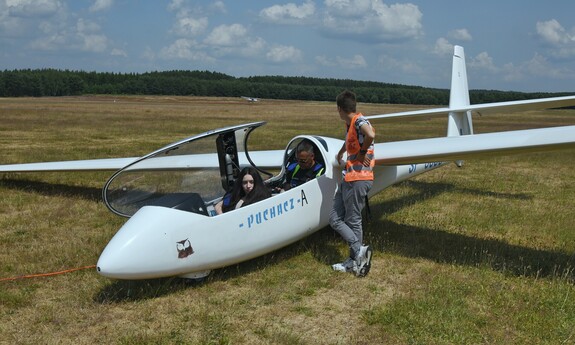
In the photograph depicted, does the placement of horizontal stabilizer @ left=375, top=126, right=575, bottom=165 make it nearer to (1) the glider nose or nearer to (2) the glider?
(2) the glider

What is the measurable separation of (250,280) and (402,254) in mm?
2047

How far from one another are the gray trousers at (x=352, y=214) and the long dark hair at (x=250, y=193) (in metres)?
0.83

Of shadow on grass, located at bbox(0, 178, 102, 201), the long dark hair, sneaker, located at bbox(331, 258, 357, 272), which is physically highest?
the long dark hair

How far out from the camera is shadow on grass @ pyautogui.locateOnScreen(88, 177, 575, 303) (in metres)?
5.06

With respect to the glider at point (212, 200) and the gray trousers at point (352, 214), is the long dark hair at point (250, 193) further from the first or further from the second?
the gray trousers at point (352, 214)

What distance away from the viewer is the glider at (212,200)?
15.3ft

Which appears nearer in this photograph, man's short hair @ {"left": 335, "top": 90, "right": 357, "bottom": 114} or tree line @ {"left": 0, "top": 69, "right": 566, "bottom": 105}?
man's short hair @ {"left": 335, "top": 90, "right": 357, "bottom": 114}

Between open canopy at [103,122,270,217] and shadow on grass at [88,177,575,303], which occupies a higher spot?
open canopy at [103,122,270,217]

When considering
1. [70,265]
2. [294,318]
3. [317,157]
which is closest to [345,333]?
[294,318]

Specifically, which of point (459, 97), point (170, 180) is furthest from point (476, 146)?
point (459, 97)

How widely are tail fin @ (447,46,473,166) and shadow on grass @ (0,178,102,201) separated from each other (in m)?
6.98

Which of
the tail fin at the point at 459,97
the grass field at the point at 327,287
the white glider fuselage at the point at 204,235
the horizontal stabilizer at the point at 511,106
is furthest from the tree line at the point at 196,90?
the white glider fuselage at the point at 204,235

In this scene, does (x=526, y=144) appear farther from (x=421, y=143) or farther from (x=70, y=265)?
(x=70, y=265)

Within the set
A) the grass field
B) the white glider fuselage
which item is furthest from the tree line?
the white glider fuselage
